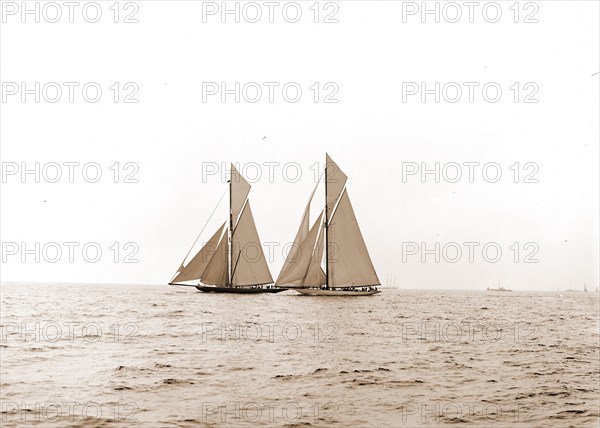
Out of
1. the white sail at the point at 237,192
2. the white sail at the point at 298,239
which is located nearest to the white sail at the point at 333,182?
the white sail at the point at 298,239

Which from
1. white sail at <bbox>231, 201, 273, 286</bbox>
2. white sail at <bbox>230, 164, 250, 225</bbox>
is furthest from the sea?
white sail at <bbox>230, 164, 250, 225</bbox>

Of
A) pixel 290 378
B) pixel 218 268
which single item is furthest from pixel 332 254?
pixel 290 378

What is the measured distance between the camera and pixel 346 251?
66000 millimetres

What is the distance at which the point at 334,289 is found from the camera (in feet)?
224

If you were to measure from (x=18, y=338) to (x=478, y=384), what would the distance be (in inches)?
798

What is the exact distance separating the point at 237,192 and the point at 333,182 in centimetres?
1188

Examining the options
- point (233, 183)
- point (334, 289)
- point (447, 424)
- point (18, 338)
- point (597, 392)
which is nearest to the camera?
point (447, 424)

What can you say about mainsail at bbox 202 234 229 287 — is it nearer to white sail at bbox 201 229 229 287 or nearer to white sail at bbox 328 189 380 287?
white sail at bbox 201 229 229 287

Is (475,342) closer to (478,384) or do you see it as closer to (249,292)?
(478,384)

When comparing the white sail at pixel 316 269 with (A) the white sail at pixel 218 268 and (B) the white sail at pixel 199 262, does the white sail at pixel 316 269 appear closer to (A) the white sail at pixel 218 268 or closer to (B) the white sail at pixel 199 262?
(A) the white sail at pixel 218 268

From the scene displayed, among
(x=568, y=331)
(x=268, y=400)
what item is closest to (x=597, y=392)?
(x=268, y=400)

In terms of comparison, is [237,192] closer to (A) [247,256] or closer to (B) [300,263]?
(A) [247,256]

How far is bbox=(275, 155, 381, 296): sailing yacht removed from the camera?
65.1 m

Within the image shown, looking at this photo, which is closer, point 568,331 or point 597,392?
point 597,392
